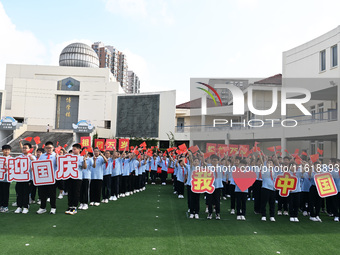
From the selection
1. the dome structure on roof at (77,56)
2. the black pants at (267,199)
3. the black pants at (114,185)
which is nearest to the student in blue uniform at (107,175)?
the black pants at (114,185)

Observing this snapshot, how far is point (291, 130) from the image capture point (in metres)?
20.5

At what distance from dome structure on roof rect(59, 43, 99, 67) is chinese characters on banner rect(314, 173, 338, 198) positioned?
129 ft

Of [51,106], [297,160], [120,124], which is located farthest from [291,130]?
[51,106]

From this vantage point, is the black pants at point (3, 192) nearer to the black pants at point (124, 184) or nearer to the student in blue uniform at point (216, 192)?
the black pants at point (124, 184)

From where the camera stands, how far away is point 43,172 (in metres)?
7.21

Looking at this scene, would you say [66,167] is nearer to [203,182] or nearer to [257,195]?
[203,182]

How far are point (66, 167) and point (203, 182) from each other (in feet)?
11.2

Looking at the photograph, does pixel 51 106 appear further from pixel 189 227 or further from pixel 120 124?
pixel 189 227

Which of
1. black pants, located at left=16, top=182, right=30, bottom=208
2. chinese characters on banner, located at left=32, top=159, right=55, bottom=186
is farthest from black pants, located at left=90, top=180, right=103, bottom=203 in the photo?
black pants, located at left=16, top=182, right=30, bottom=208

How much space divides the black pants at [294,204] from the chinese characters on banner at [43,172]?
234 inches

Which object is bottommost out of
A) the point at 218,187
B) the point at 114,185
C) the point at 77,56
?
the point at 114,185

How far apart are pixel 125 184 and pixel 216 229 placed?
19.0 feet

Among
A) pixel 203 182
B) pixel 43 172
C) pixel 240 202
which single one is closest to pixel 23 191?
pixel 43 172

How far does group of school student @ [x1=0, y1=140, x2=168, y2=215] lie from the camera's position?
7414 millimetres
